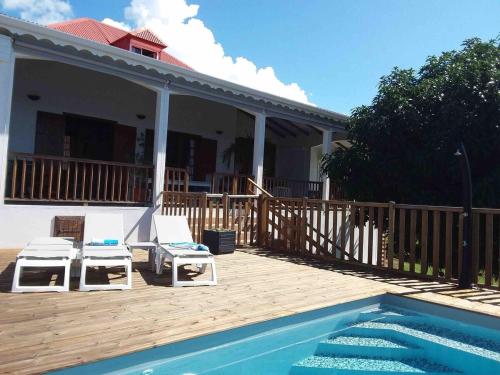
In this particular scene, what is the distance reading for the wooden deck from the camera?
3047 millimetres

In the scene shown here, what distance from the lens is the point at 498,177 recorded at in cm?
775

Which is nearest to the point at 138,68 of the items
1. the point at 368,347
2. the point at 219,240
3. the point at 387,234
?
the point at 219,240

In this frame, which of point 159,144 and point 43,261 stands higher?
point 159,144

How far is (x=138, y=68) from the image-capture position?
852 centimetres

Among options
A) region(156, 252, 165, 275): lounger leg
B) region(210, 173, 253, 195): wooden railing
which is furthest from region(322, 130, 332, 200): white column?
region(156, 252, 165, 275): lounger leg

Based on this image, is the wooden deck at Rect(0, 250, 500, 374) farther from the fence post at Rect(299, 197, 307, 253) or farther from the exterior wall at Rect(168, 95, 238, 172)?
the exterior wall at Rect(168, 95, 238, 172)

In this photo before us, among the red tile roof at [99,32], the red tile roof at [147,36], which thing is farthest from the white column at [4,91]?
the red tile roof at [147,36]

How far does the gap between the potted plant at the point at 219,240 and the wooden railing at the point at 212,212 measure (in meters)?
0.41

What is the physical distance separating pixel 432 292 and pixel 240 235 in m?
4.68

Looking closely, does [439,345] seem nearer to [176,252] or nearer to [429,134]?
[176,252]

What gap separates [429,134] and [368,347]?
236 inches

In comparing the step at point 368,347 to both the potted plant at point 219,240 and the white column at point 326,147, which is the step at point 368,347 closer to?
the potted plant at point 219,240

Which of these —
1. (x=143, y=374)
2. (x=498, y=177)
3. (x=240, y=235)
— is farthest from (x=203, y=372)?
(x=498, y=177)

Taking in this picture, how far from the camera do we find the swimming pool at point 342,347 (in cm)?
333
